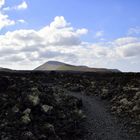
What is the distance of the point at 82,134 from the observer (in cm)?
3222

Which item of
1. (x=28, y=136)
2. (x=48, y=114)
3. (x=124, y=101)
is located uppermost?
(x=124, y=101)

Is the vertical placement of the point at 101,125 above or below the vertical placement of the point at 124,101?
below

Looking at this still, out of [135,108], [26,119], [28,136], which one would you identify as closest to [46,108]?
[26,119]

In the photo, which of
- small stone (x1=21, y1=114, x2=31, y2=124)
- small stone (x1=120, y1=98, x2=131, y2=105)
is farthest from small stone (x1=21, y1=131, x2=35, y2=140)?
small stone (x1=120, y1=98, x2=131, y2=105)

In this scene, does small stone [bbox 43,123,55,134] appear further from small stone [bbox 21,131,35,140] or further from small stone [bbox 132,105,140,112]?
small stone [bbox 132,105,140,112]

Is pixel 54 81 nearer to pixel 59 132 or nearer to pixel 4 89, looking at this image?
pixel 4 89

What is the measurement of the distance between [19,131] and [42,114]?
4.45 meters

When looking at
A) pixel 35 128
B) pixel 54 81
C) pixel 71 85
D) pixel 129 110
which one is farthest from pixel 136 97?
pixel 54 81

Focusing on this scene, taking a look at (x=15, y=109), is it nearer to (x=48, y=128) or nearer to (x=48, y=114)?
(x=48, y=114)

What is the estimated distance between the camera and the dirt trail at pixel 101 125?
32312 millimetres

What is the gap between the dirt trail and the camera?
32.3m

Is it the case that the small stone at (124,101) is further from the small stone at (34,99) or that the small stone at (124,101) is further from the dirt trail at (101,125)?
the small stone at (34,99)

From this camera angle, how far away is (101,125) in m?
35.5

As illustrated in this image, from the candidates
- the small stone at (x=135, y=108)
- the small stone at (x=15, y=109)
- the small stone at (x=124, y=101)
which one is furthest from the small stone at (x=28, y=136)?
the small stone at (x=124, y=101)
